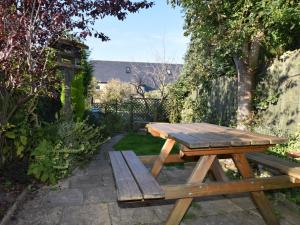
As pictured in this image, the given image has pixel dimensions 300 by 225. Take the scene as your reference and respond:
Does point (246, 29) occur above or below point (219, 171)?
above

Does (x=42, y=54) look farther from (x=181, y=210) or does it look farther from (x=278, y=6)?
(x=278, y=6)

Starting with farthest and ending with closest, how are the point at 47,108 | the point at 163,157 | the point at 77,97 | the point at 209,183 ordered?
the point at 77,97
the point at 47,108
the point at 163,157
the point at 209,183

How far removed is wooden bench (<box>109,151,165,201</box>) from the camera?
8.75 feet

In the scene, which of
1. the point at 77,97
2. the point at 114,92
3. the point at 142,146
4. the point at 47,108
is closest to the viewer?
the point at 47,108

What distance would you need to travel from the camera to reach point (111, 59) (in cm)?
4550

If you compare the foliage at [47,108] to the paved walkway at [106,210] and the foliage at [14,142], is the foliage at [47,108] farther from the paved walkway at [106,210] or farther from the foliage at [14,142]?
the paved walkway at [106,210]

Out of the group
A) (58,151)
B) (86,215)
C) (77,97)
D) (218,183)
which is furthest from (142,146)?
(218,183)

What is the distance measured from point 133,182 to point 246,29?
4049 millimetres

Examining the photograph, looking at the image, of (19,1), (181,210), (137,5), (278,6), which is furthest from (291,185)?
(19,1)

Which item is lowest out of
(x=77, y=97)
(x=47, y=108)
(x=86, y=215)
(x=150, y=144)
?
(x=150, y=144)

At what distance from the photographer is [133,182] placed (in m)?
3.03

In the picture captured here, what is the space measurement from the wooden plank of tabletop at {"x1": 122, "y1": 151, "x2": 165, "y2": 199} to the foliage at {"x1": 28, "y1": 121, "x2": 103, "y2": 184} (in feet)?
5.48

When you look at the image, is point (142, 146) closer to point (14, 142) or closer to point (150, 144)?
point (150, 144)

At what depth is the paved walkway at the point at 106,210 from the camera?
357cm
